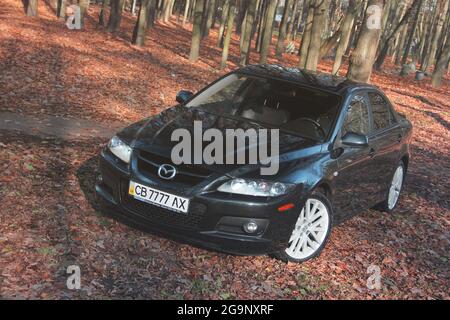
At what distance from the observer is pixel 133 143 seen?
200 inches

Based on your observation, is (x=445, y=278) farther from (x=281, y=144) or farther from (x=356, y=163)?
(x=281, y=144)

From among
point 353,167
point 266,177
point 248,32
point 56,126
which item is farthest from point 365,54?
point 266,177

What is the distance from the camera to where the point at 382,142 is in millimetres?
6586

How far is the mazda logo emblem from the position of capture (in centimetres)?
470

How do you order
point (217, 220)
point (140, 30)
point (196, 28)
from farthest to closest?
point (140, 30), point (196, 28), point (217, 220)

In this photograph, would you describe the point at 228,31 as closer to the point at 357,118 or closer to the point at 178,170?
the point at 357,118

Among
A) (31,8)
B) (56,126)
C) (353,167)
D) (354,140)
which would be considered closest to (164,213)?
(354,140)

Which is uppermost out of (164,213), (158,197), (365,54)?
(365,54)

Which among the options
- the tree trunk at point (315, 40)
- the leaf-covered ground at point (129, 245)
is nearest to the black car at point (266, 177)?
the leaf-covered ground at point (129, 245)

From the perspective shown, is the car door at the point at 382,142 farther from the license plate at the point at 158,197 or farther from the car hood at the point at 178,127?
the license plate at the point at 158,197

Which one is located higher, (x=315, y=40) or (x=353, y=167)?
(x=315, y=40)

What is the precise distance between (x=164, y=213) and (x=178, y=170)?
15.7 inches
